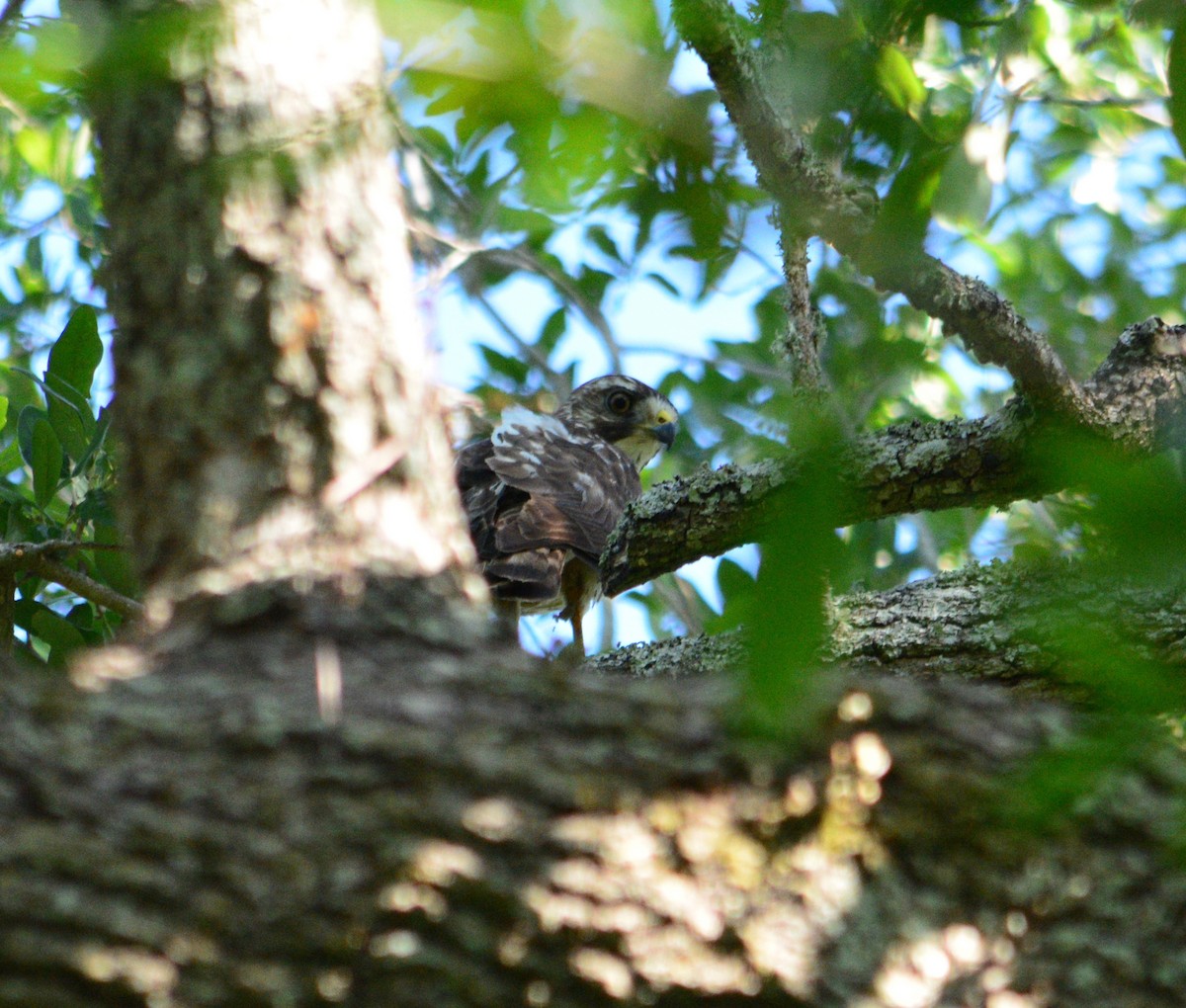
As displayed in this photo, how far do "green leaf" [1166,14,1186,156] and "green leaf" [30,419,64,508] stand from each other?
10.9 ft

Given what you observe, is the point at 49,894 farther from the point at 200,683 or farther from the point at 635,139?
the point at 635,139

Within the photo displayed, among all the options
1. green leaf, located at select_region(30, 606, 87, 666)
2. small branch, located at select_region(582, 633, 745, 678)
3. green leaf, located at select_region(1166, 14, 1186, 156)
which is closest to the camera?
green leaf, located at select_region(1166, 14, 1186, 156)

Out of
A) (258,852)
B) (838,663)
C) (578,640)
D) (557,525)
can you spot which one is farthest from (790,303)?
(578,640)

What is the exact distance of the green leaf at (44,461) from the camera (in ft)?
12.3

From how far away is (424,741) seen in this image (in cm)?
156

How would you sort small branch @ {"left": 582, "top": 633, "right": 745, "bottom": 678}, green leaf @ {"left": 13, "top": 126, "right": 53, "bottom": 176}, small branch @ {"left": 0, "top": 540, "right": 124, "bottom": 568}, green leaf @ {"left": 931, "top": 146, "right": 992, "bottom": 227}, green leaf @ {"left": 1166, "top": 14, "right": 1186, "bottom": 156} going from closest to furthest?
green leaf @ {"left": 1166, "top": 14, "right": 1186, "bottom": 156} → green leaf @ {"left": 931, "top": 146, "right": 992, "bottom": 227} → small branch @ {"left": 0, "top": 540, "right": 124, "bottom": 568} → small branch @ {"left": 582, "top": 633, "right": 745, "bottom": 678} → green leaf @ {"left": 13, "top": 126, "right": 53, "bottom": 176}

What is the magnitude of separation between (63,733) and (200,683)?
7.1 inches

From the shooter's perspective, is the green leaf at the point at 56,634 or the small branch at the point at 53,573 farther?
the green leaf at the point at 56,634

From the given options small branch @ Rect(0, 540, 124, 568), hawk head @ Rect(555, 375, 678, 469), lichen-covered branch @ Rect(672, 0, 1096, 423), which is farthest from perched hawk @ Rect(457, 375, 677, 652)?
lichen-covered branch @ Rect(672, 0, 1096, 423)

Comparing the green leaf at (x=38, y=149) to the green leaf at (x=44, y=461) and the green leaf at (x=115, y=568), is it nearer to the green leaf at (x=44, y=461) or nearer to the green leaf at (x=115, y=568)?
the green leaf at (x=44, y=461)

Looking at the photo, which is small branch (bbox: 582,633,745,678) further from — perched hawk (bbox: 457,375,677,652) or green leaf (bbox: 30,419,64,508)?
green leaf (bbox: 30,419,64,508)

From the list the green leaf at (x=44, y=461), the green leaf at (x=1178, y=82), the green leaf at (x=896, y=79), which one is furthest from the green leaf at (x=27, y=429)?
the green leaf at (x=1178, y=82)

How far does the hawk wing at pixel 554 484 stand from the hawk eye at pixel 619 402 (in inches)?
38.3

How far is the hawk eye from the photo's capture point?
7711mm
